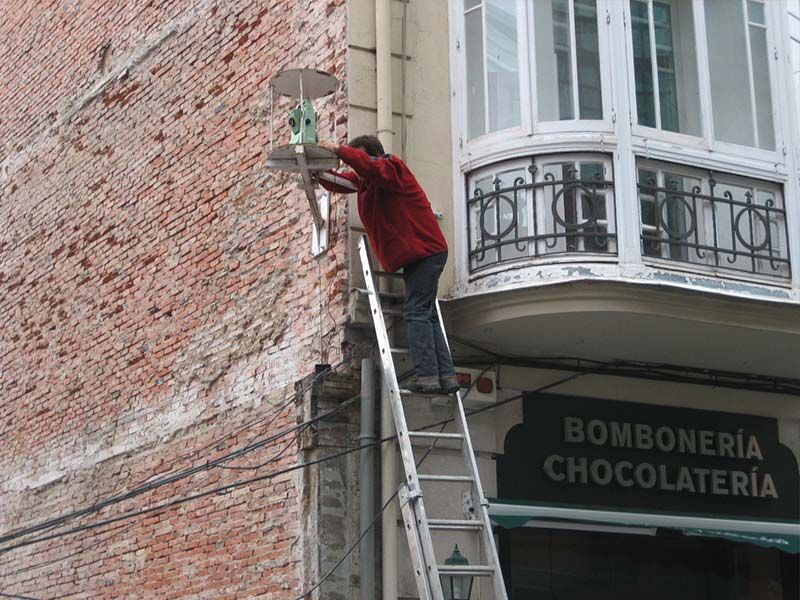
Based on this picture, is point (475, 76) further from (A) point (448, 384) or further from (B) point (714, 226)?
→ (A) point (448, 384)

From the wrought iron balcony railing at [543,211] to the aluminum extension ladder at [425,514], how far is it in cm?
83

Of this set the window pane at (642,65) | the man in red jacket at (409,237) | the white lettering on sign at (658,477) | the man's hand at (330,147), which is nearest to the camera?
the man's hand at (330,147)

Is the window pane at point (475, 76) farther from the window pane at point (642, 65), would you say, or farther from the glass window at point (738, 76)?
the glass window at point (738, 76)

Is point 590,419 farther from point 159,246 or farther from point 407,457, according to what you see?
point 159,246

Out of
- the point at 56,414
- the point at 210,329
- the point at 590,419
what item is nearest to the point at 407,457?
the point at 590,419

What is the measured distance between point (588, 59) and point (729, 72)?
44.6 inches

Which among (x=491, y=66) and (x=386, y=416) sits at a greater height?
(x=491, y=66)

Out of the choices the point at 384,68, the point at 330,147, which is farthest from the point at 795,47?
the point at 330,147

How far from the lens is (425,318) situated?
8.32 meters

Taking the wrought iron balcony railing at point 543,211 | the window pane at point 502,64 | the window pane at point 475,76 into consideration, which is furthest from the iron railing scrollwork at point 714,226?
the window pane at point 475,76

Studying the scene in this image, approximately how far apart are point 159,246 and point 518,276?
349cm

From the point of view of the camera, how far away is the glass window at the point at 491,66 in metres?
9.38

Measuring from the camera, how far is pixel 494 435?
930cm

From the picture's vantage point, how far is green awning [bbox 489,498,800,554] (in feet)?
29.6
